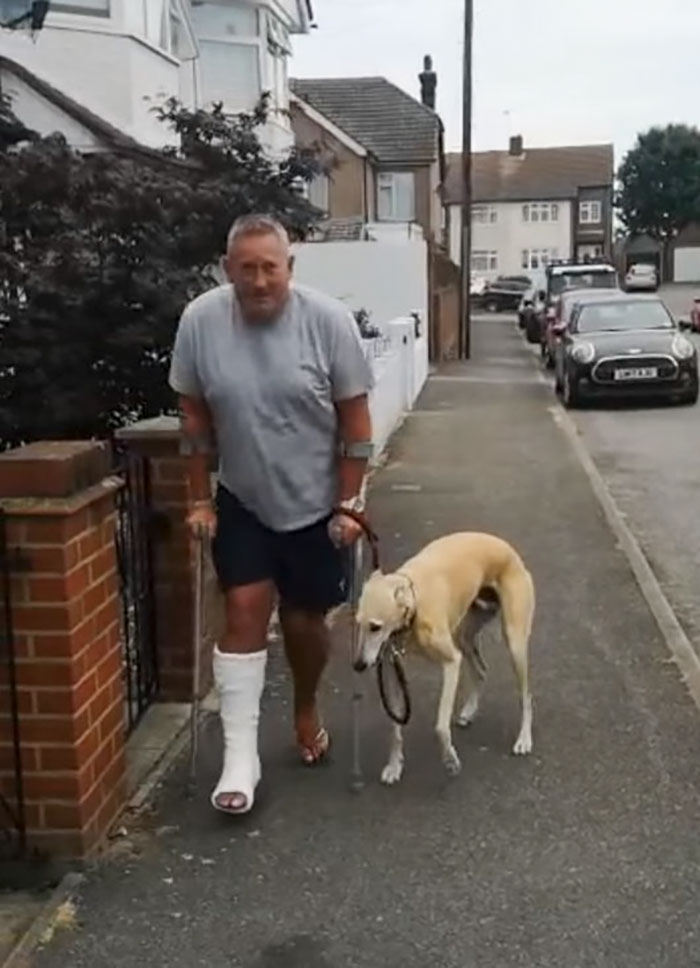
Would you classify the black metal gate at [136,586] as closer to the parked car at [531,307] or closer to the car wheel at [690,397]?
the car wheel at [690,397]

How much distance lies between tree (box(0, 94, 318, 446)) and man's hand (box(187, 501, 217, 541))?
401 cm

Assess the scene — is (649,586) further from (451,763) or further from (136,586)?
(136,586)

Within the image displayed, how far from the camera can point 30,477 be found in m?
3.76

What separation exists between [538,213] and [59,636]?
82646mm

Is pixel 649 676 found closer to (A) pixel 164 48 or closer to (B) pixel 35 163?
(B) pixel 35 163

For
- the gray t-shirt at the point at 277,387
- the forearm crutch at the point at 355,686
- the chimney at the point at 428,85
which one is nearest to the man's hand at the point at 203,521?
the gray t-shirt at the point at 277,387

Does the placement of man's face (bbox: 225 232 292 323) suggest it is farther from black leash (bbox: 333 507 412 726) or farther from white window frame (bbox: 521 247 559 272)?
white window frame (bbox: 521 247 559 272)

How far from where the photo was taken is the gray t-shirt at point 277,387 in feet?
13.8

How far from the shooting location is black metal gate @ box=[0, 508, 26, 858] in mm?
3793

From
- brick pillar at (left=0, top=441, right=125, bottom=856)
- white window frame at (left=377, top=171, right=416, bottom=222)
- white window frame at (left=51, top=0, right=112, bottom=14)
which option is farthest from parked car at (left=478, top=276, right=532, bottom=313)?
brick pillar at (left=0, top=441, right=125, bottom=856)

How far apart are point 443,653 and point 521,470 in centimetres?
786

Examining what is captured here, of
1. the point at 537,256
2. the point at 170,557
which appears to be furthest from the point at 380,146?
the point at 170,557

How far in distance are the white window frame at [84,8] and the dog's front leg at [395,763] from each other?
11.9m

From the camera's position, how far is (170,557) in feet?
17.5
